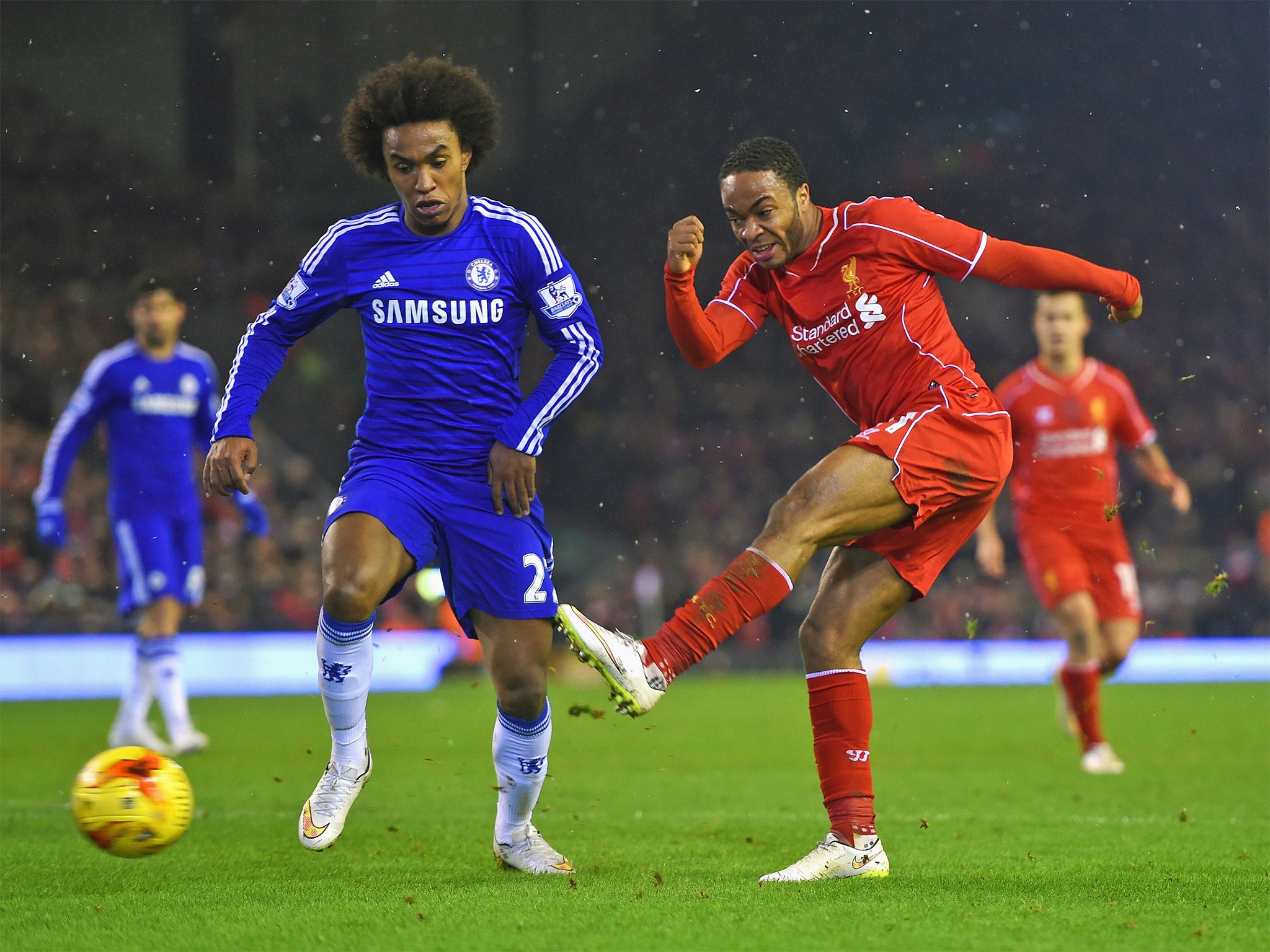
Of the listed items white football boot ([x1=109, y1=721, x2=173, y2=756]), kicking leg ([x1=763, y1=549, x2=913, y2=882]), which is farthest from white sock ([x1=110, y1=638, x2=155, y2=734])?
kicking leg ([x1=763, y1=549, x2=913, y2=882])

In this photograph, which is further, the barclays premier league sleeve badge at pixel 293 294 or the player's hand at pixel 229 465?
the barclays premier league sleeve badge at pixel 293 294

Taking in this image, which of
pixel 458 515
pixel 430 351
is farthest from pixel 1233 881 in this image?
pixel 430 351

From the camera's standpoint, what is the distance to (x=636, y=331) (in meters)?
15.9

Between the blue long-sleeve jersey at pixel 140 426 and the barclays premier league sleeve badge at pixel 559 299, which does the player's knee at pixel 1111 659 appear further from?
the blue long-sleeve jersey at pixel 140 426

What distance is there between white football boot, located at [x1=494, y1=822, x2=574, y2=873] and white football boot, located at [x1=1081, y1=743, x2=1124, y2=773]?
4.38 meters

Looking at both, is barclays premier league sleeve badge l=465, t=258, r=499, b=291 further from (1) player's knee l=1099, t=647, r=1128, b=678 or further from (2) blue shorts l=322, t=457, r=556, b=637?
(1) player's knee l=1099, t=647, r=1128, b=678

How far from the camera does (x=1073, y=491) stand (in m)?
8.48

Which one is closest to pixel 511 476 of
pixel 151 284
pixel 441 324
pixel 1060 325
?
pixel 441 324

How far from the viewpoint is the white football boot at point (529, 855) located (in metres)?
4.28

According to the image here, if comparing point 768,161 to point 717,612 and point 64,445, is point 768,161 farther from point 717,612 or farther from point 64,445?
point 64,445

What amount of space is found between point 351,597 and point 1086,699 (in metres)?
5.29

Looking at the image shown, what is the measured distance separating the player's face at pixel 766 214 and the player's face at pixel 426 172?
92cm

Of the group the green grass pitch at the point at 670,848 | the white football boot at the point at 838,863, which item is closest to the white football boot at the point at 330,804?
the green grass pitch at the point at 670,848

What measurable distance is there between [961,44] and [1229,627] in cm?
1188
